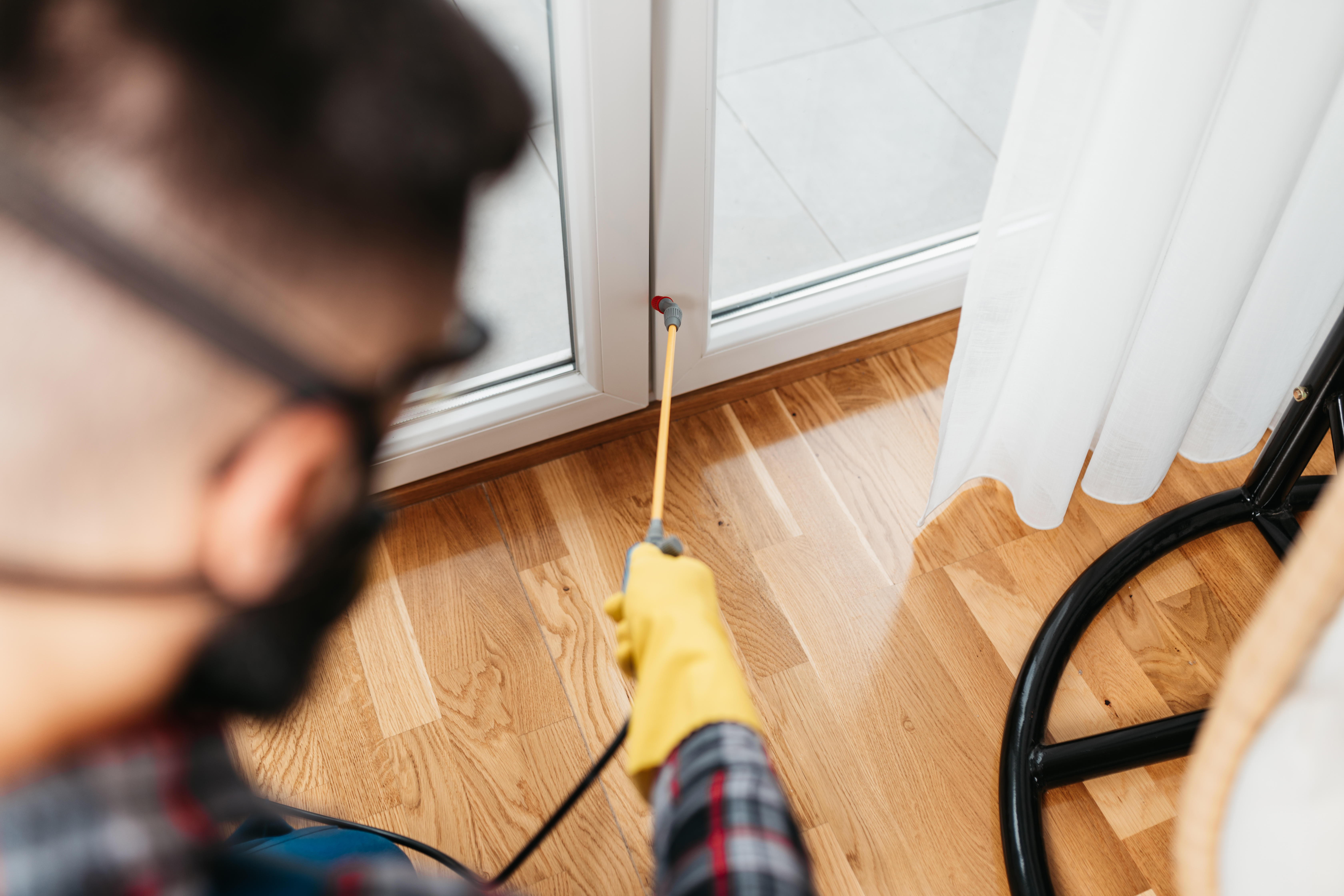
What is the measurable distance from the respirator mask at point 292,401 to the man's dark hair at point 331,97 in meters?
0.03

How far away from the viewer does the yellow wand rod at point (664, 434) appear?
0.70 m

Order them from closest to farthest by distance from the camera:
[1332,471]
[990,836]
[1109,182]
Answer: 1. [1109,182]
2. [990,836]
3. [1332,471]

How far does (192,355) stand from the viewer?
304 mm

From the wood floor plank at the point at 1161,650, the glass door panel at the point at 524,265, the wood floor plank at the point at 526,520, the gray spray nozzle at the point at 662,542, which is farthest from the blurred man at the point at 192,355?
the wood floor plank at the point at 1161,650

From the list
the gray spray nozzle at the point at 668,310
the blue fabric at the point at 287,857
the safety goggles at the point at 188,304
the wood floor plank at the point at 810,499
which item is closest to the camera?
the safety goggles at the point at 188,304

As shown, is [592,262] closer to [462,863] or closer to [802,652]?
[802,652]

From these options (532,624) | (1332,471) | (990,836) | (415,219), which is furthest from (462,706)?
(1332,471)

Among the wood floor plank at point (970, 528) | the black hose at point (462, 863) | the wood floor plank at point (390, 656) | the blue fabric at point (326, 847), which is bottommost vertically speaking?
the wood floor plank at point (390, 656)

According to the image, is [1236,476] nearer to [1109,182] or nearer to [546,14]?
[1109,182]

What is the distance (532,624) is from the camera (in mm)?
1176

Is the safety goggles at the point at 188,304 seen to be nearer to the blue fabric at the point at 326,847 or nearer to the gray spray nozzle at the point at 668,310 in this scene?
the blue fabric at the point at 326,847

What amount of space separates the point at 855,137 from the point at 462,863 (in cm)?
109

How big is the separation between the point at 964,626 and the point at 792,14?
2.67ft

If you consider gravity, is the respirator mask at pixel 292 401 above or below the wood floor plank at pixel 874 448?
above
